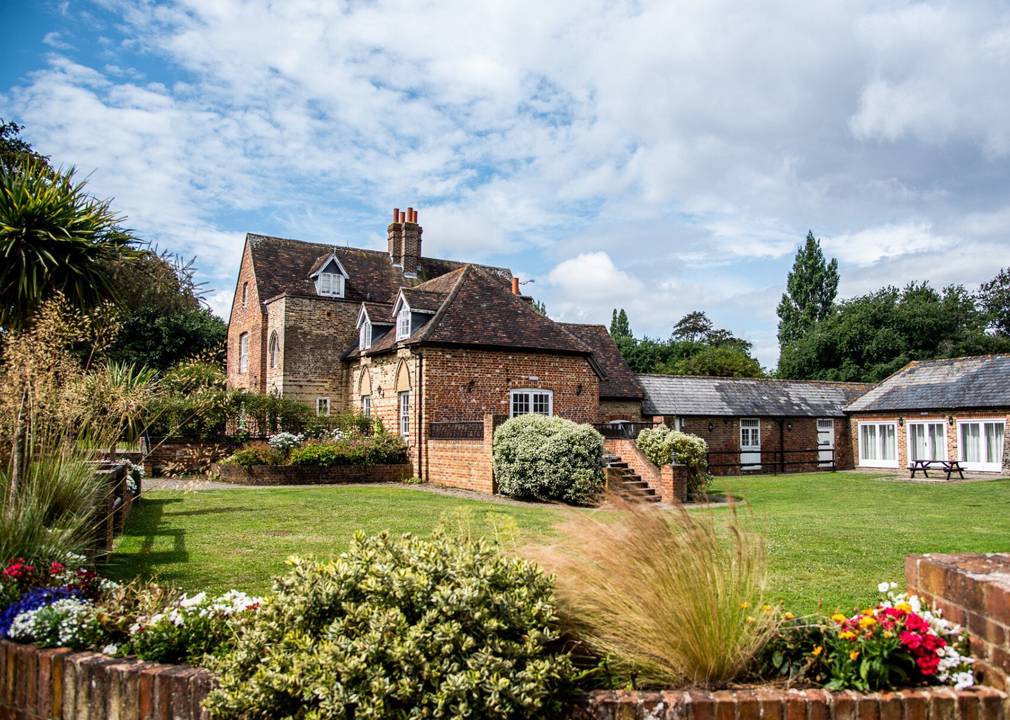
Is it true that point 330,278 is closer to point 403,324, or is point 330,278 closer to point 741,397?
point 403,324

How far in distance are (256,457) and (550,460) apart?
29.9 ft

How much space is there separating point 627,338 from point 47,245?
55801mm

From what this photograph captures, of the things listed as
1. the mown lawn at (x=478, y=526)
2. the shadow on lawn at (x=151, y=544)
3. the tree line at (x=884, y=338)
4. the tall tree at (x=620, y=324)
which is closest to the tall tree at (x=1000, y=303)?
the tree line at (x=884, y=338)

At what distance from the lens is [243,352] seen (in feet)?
111

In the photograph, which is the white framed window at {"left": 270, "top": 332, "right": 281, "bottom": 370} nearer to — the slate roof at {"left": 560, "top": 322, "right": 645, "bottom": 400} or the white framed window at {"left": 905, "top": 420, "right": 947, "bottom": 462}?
the slate roof at {"left": 560, "top": 322, "right": 645, "bottom": 400}

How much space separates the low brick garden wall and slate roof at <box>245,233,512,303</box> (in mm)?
10678

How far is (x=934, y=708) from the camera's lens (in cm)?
346

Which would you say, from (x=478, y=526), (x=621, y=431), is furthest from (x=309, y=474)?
(x=478, y=526)

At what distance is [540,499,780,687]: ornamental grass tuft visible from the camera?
3.61m

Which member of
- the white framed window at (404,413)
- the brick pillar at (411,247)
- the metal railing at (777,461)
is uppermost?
the brick pillar at (411,247)

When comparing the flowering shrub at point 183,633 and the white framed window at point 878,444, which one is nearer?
the flowering shrub at point 183,633

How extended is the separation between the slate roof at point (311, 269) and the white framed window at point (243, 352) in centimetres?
361

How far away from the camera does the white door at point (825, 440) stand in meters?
31.6

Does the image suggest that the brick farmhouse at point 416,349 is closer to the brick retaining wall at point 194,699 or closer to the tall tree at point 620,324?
the brick retaining wall at point 194,699
